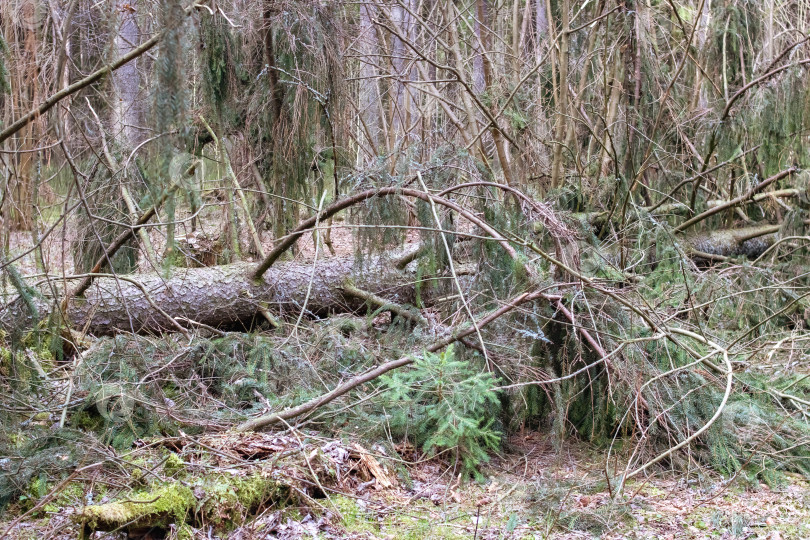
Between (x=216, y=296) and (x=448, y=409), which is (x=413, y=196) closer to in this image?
(x=448, y=409)

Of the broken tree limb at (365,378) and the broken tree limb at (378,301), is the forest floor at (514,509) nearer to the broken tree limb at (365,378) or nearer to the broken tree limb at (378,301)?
the broken tree limb at (365,378)

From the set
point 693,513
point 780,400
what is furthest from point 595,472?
point 780,400

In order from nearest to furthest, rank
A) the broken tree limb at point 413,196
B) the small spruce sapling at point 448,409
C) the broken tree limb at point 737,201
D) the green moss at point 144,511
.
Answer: the green moss at point 144,511 < the small spruce sapling at point 448,409 < the broken tree limb at point 413,196 < the broken tree limb at point 737,201

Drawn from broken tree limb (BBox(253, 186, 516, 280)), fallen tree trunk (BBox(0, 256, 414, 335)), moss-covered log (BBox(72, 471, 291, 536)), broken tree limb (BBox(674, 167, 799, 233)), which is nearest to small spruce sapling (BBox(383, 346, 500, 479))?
broken tree limb (BBox(253, 186, 516, 280))

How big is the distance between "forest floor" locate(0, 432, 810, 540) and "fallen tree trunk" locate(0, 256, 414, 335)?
1.84 meters

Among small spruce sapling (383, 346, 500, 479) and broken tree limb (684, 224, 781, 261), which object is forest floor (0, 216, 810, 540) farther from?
broken tree limb (684, 224, 781, 261)

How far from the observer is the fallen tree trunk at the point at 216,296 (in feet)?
18.0

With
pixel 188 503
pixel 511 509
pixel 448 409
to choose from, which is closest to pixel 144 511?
pixel 188 503

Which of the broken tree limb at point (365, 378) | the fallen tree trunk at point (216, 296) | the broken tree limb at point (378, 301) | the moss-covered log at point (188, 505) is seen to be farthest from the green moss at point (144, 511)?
the broken tree limb at point (378, 301)

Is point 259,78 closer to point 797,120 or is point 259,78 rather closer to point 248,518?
point 248,518

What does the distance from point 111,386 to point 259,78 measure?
3.10 meters

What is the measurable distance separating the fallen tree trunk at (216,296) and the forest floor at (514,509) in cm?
184

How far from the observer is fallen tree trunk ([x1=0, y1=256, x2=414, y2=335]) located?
549 centimetres

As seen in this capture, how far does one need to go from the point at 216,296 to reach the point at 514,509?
327 cm
